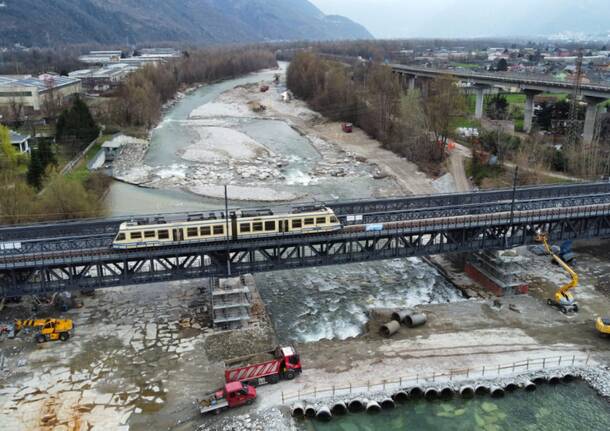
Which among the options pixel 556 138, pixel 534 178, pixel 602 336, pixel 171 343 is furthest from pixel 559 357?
pixel 556 138

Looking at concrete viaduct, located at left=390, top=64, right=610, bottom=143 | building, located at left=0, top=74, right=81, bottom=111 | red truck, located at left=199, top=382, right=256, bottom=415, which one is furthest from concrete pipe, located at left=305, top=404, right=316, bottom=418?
building, located at left=0, top=74, right=81, bottom=111

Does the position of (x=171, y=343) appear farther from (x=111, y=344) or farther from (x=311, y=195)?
(x=311, y=195)

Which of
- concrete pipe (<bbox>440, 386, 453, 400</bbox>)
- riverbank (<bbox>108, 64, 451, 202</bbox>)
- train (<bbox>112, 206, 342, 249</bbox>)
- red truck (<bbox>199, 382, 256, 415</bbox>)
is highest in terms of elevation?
train (<bbox>112, 206, 342, 249</bbox>)

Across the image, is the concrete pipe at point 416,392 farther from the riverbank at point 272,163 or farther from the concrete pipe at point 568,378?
the riverbank at point 272,163

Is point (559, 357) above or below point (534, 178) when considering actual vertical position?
below

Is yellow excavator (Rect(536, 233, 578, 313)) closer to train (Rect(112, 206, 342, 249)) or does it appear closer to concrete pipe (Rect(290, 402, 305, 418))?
train (Rect(112, 206, 342, 249))

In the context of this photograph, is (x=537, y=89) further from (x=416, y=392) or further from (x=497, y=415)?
(x=416, y=392)
